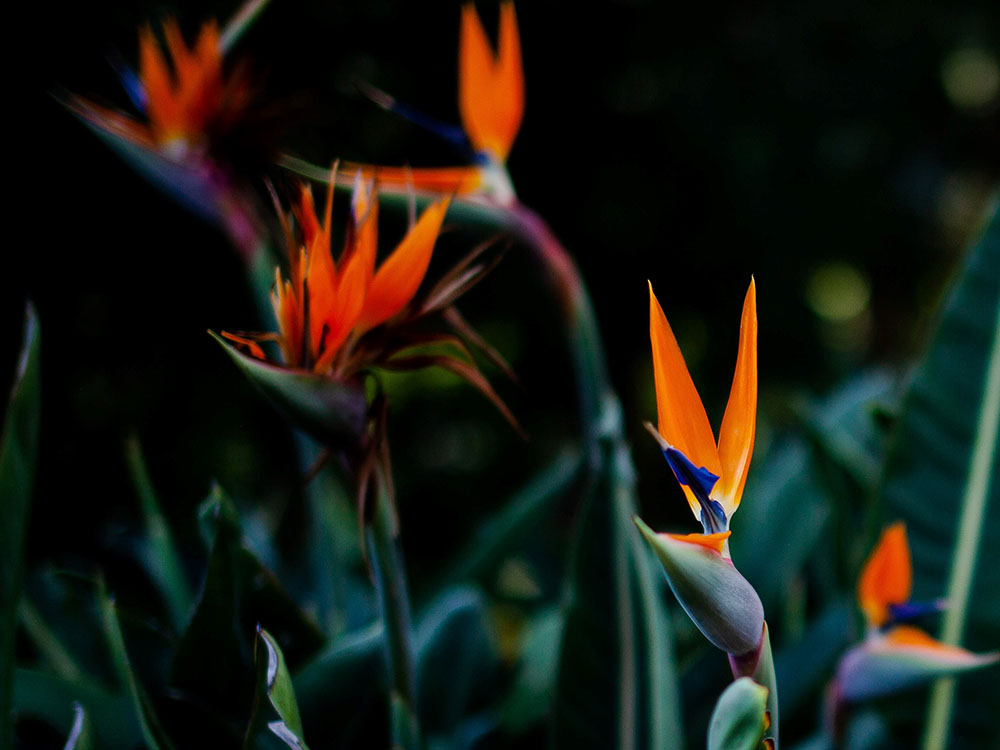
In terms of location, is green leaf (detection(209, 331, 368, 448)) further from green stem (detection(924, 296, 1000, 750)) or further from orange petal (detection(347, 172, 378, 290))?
green stem (detection(924, 296, 1000, 750))

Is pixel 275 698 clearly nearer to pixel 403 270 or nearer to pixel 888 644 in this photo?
pixel 403 270

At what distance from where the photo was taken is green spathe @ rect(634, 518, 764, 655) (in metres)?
0.19

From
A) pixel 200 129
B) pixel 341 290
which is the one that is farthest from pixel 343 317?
pixel 200 129

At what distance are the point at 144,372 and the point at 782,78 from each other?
953mm

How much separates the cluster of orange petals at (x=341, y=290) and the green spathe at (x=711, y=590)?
122 mm

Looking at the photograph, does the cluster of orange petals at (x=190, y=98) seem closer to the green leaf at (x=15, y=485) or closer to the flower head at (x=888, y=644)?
the green leaf at (x=15, y=485)

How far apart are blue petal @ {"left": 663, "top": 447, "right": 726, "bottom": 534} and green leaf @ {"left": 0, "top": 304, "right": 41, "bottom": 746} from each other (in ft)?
0.73

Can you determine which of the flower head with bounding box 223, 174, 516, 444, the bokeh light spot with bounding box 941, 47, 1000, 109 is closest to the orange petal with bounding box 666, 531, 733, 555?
the flower head with bounding box 223, 174, 516, 444

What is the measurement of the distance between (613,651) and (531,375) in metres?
0.90

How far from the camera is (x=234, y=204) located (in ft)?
1.48

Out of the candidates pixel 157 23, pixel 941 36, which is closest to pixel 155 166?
pixel 157 23

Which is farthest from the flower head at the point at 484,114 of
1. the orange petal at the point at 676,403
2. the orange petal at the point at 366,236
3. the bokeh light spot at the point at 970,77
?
the bokeh light spot at the point at 970,77

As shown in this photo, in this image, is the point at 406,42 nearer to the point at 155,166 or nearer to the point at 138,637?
the point at 155,166

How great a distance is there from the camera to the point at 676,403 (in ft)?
0.71
